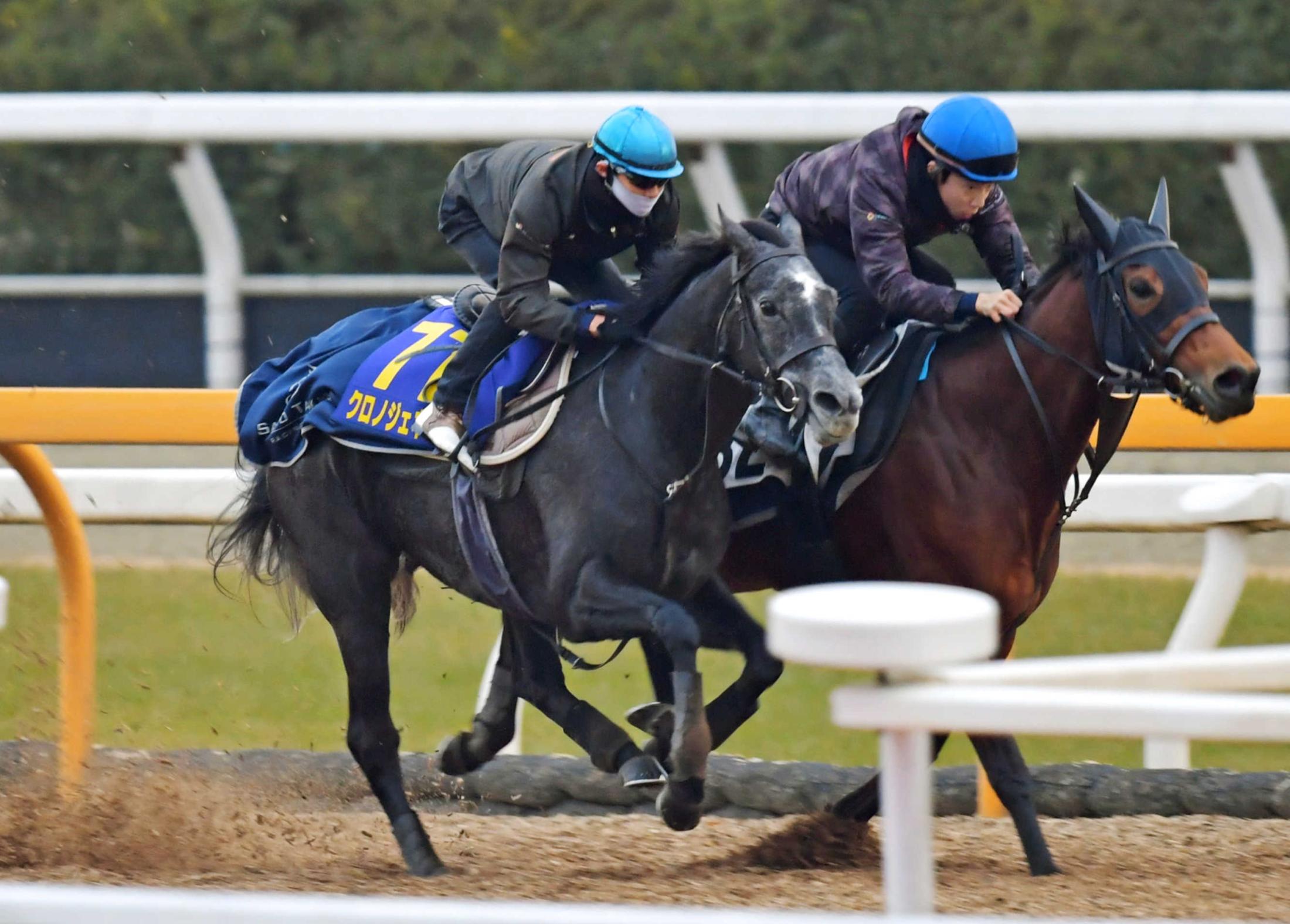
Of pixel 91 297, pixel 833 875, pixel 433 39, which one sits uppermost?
pixel 433 39

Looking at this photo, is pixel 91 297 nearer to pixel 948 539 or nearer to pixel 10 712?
pixel 10 712

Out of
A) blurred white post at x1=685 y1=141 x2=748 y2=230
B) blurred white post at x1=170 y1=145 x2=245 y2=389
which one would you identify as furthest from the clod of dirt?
blurred white post at x1=170 y1=145 x2=245 y2=389

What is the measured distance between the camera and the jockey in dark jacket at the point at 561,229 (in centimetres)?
415

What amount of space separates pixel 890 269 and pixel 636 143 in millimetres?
631

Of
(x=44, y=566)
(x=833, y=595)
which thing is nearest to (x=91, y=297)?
(x=44, y=566)

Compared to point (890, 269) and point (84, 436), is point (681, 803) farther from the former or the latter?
point (84, 436)

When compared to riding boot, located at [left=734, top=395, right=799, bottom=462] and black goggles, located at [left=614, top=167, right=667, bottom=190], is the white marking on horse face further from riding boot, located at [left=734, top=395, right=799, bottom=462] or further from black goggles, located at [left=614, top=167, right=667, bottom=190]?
black goggles, located at [left=614, top=167, right=667, bottom=190]

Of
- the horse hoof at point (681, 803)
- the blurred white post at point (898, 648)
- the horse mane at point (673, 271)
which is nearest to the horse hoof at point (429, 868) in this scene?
the horse hoof at point (681, 803)

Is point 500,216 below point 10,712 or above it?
above

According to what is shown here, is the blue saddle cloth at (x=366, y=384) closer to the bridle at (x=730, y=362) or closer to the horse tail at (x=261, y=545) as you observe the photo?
the horse tail at (x=261, y=545)

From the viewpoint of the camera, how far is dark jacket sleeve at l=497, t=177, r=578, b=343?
4.20 metres

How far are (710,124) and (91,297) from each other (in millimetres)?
2402

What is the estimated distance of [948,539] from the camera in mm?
4238

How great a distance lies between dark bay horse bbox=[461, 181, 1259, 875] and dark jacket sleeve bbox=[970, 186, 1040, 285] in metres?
0.28
